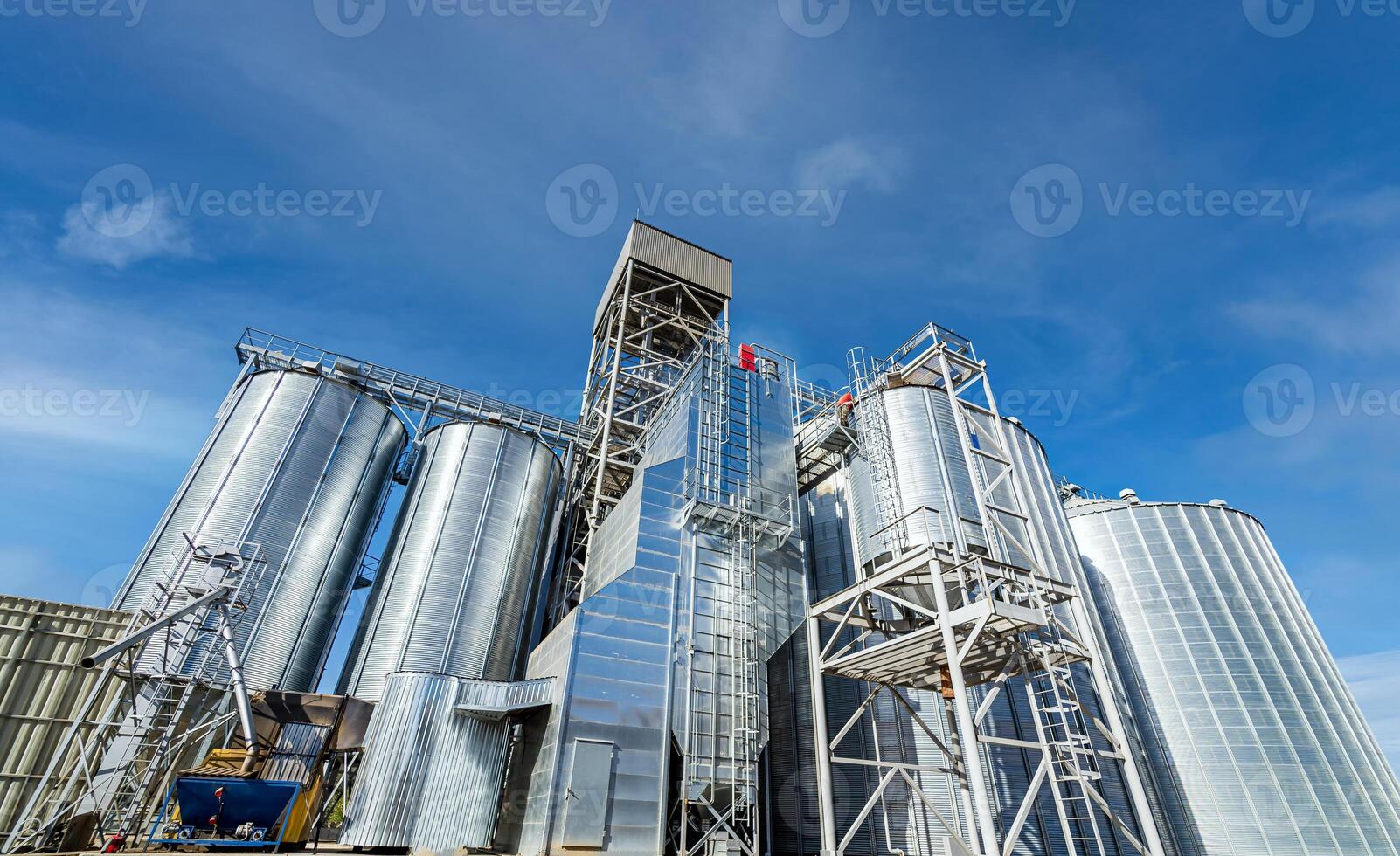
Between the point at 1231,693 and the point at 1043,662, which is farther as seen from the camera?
the point at 1231,693

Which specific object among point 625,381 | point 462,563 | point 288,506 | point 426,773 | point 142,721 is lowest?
point 426,773

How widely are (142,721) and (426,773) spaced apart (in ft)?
24.5

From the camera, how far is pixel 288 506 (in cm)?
2622

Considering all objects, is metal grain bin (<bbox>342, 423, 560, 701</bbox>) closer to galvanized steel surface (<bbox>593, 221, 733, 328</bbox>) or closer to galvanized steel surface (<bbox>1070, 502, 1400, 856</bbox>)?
galvanized steel surface (<bbox>593, 221, 733, 328</bbox>)

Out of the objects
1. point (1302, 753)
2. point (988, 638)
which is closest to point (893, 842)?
point (988, 638)

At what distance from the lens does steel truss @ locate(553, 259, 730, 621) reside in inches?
1266

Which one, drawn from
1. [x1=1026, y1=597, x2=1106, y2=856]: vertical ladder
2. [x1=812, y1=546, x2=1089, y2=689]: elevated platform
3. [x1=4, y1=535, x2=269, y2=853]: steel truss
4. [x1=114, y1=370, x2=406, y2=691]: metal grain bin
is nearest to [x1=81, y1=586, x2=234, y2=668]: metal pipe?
[x1=4, y1=535, x2=269, y2=853]: steel truss

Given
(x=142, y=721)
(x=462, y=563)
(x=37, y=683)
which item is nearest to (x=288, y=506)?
(x=462, y=563)

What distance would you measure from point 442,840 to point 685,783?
6885 mm

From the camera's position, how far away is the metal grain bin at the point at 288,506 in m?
24.2

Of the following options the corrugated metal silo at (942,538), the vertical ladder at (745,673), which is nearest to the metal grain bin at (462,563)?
the vertical ladder at (745,673)

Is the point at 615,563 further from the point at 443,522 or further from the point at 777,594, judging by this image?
the point at 443,522

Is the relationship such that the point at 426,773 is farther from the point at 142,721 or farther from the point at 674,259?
the point at 674,259

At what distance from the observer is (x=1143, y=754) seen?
82.3 ft
